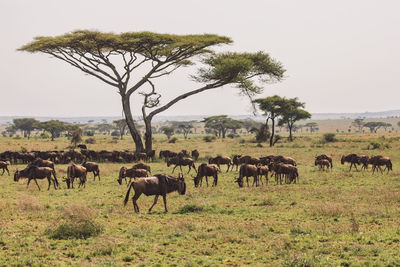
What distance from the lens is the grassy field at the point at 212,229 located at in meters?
8.95

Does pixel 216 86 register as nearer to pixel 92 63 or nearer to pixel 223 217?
pixel 92 63

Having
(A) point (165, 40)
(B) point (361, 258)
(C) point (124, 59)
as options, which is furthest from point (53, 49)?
(B) point (361, 258)

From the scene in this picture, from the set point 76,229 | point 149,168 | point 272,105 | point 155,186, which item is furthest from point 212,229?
point 272,105

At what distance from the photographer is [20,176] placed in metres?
21.0

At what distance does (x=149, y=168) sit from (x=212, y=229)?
13.2 m

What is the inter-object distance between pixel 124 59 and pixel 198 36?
869cm

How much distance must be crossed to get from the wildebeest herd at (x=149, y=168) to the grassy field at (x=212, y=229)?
44.7 inches

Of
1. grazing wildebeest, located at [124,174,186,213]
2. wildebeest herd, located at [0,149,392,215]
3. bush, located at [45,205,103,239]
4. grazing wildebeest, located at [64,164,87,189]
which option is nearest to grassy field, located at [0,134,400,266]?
bush, located at [45,205,103,239]

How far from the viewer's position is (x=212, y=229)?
11.6 metres

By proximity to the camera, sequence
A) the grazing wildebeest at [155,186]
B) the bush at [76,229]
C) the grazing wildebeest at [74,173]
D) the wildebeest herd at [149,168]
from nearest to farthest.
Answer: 1. the bush at [76,229]
2. the grazing wildebeest at [155,186]
3. the wildebeest herd at [149,168]
4. the grazing wildebeest at [74,173]

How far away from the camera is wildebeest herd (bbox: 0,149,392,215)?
14.2 metres

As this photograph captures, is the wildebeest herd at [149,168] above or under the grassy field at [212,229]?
above

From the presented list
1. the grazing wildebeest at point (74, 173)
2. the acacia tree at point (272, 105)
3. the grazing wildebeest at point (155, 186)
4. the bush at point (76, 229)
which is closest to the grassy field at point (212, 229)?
the bush at point (76, 229)

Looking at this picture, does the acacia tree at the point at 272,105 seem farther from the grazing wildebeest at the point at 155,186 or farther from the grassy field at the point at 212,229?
the grazing wildebeest at the point at 155,186
